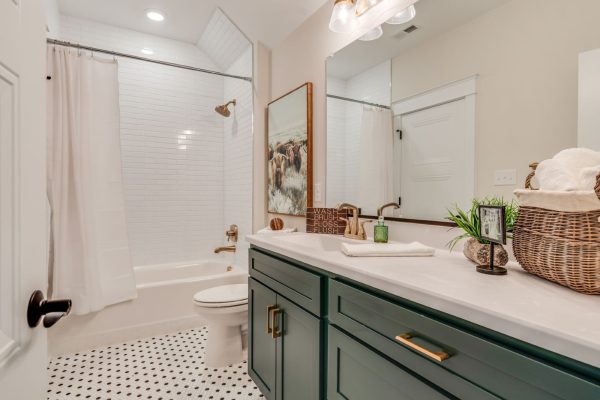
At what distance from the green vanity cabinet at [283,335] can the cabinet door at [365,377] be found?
0.31 ft

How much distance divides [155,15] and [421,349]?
3.36 meters

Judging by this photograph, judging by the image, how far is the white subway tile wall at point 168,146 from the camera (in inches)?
123

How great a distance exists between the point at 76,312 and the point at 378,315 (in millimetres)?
2221

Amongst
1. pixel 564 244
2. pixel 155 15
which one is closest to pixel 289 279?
pixel 564 244

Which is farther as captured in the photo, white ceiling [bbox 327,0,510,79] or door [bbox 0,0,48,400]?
white ceiling [bbox 327,0,510,79]

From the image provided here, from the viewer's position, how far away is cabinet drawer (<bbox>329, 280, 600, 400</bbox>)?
0.54 meters

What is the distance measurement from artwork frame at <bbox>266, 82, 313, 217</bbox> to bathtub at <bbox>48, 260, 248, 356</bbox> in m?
0.93

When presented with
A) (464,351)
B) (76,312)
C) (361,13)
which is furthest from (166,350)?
(361,13)

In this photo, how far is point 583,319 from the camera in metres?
0.57

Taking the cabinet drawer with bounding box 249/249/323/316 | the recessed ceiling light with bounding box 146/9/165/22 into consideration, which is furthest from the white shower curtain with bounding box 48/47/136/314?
the cabinet drawer with bounding box 249/249/323/316

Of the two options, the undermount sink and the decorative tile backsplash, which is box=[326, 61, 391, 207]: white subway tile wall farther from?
the undermount sink

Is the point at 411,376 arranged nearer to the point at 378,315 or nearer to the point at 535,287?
the point at 378,315

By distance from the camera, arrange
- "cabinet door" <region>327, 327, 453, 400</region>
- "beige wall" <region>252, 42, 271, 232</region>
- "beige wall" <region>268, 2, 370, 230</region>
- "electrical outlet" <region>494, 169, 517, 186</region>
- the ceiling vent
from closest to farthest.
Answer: "cabinet door" <region>327, 327, 453, 400</region>, "electrical outlet" <region>494, 169, 517, 186</region>, the ceiling vent, "beige wall" <region>268, 2, 370, 230</region>, "beige wall" <region>252, 42, 271, 232</region>

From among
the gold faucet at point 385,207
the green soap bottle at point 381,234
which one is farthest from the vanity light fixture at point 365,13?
the green soap bottle at point 381,234
